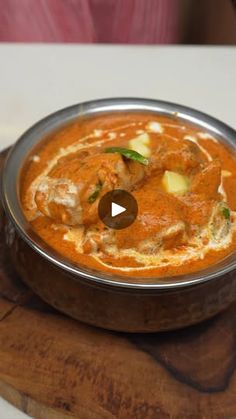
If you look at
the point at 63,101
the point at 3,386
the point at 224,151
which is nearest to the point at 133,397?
the point at 3,386

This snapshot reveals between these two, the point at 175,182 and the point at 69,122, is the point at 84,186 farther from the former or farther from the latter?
the point at 69,122

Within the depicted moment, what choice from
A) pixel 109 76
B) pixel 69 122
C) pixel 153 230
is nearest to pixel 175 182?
pixel 153 230

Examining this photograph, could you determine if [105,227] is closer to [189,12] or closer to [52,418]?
[52,418]

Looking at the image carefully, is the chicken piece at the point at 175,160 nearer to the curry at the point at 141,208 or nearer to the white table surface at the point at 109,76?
the curry at the point at 141,208

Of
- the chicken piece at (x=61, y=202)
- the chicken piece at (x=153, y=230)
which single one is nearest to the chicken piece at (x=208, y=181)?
the chicken piece at (x=153, y=230)

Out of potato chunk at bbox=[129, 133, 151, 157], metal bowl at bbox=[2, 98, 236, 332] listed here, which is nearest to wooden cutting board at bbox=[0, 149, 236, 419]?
metal bowl at bbox=[2, 98, 236, 332]
